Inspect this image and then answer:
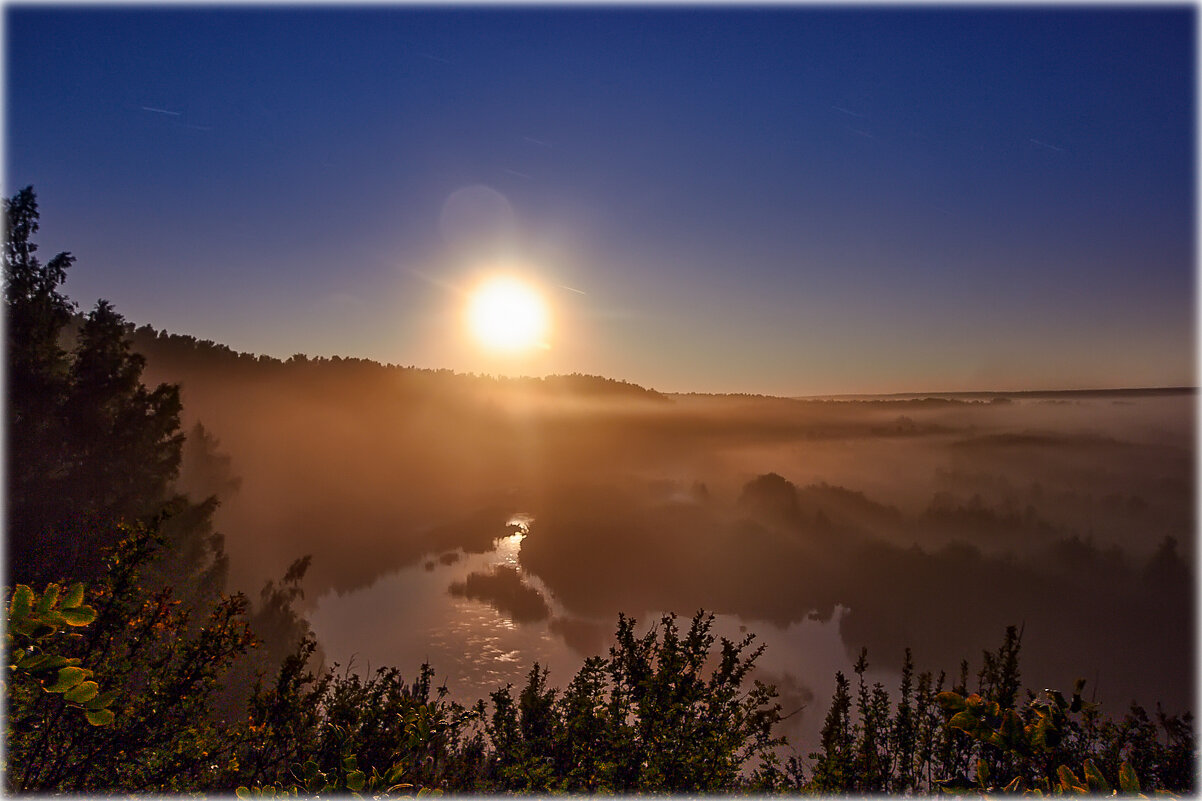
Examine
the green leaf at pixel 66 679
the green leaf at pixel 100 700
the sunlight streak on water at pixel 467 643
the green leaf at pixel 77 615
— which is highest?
the green leaf at pixel 77 615

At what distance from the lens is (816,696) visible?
10706 cm

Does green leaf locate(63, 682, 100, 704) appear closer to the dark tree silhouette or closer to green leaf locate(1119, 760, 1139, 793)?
green leaf locate(1119, 760, 1139, 793)

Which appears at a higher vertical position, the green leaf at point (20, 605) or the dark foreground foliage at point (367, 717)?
the green leaf at point (20, 605)

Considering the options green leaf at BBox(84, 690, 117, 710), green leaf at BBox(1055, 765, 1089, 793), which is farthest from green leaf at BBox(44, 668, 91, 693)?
green leaf at BBox(1055, 765, 1089, 793)

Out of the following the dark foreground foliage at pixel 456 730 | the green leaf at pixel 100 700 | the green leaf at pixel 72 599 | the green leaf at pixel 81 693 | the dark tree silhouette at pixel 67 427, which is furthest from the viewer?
the dark tree silhouette at pixel 67 427

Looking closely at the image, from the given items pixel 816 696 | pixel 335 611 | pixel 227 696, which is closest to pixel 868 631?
pixel 816 696

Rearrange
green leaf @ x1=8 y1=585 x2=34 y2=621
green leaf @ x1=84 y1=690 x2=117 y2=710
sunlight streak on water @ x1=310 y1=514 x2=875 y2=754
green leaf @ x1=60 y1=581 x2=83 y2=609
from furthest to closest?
1. sunlight streak on water @ x1=310 y1=514 x2=875 y2=754
2. green leaf @ x1=84 y1=690 x2=117 y2=710
3. green leaf @ x1=60 y1=581 x2=83 y2=609
4. green leaf @ x1=8 y1=585 x2=34 y2=621

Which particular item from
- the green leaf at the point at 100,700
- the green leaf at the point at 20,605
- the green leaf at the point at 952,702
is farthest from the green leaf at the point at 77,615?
the green leaf at the point at 952,702

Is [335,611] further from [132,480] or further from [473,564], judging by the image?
[132,480]

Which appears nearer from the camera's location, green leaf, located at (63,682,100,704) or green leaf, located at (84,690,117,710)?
green leaf, located at (63,682,100,704)

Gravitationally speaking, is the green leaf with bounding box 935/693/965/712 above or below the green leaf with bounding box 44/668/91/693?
below

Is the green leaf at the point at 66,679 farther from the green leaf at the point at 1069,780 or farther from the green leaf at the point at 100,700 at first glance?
the green leaf at the point at 1069,780

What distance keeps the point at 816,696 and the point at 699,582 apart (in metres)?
81.7

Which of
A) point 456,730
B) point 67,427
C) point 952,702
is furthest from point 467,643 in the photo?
point 952,702
